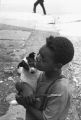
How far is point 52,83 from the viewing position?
2283 millimetres

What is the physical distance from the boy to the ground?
5.63 ft

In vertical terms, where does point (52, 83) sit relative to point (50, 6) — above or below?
above

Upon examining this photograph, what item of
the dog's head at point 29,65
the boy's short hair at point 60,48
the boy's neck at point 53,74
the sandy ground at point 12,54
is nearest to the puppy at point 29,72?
the dog's head at point 29,65

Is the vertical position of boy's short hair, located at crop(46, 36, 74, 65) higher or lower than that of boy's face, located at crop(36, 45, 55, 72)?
higher

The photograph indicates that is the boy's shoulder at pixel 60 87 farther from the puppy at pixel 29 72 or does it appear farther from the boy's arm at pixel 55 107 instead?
the puppy at pixel 29 72

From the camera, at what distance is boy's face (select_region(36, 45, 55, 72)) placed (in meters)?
2.25

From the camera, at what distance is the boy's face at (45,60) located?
88.4 inches

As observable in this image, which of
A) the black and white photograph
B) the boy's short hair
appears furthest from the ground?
the boy's short hair

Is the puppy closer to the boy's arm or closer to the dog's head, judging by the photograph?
the dog's head

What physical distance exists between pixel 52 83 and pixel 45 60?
0.18 m

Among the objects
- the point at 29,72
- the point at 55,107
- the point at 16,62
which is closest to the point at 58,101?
the point at 55,107

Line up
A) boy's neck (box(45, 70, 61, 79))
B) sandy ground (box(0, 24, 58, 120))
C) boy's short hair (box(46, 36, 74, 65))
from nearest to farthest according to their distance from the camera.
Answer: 1. boy's short hair (box(46, 36, 74, 65))
2. boy's neck (box(45, 70, 61, 79))
3. sandy ground (box(0, 24, 58, 120))

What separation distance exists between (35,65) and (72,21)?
30.2 feet

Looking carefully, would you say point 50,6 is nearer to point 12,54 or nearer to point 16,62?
point 12,54
